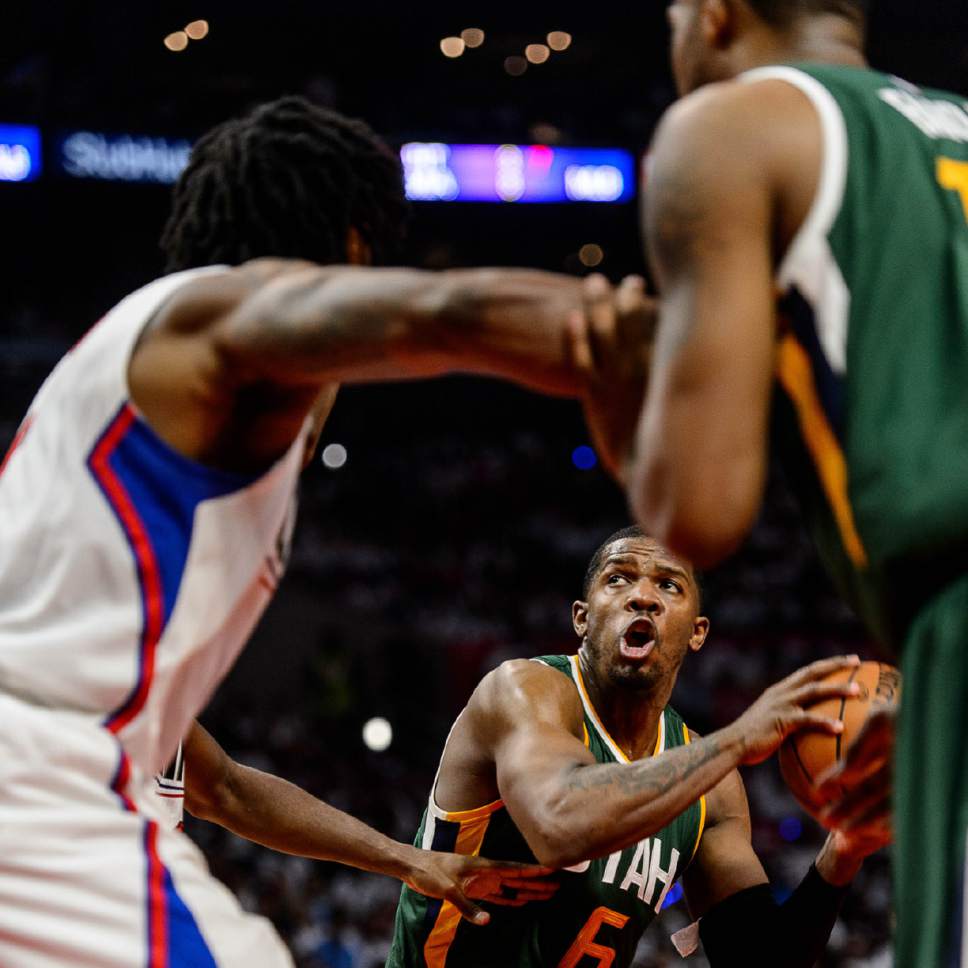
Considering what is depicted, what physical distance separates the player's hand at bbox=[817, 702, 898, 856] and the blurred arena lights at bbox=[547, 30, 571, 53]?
58.0 ft

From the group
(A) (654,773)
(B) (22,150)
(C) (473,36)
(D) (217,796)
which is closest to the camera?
(A) (654,773)

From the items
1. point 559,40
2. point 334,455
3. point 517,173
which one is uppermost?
point 559,40

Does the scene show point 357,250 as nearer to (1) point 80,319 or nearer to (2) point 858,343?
(2) point 858,343

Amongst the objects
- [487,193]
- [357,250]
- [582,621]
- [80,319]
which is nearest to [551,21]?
[487,193]

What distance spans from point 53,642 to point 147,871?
0.37 meters

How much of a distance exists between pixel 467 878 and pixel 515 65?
17500 mm

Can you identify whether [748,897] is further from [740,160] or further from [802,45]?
[740,160]

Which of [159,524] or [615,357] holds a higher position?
[615,357]

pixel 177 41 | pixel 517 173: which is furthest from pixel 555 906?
pixel 177 41

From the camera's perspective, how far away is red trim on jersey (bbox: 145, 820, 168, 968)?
208cm

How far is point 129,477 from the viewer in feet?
7.24

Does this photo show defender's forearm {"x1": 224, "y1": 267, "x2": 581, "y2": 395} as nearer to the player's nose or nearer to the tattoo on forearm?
the tattoo on forearm

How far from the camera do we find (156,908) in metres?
2.12

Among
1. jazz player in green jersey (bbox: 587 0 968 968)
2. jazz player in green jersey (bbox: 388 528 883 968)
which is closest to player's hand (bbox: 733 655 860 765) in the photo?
jazz player in green jersey (bbox: 388 528 883 968)
